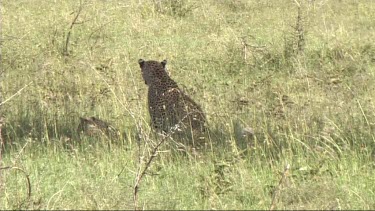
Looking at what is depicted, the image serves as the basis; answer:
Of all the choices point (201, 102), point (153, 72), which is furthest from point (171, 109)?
point (201, 102)

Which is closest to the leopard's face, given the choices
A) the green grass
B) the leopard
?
the leopard

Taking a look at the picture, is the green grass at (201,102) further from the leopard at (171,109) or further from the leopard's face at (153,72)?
the leopard's face at (153,72)

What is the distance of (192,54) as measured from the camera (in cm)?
808

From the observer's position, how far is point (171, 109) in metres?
5.44

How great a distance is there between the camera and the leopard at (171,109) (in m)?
5.18

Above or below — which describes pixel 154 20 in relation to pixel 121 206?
above

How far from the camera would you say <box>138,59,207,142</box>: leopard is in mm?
5176

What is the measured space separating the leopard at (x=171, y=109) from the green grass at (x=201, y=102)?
0.13 m

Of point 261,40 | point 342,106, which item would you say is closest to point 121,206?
point 342,106

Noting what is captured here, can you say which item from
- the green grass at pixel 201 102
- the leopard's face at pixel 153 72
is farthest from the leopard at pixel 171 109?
the green grass at pixel 201 102

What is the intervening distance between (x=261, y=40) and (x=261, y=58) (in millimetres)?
818

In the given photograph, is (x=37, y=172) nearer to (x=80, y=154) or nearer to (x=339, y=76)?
(x=80, y=154)

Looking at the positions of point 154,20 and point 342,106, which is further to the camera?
point 154,20

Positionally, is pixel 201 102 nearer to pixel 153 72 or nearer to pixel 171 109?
pixel 153 72
